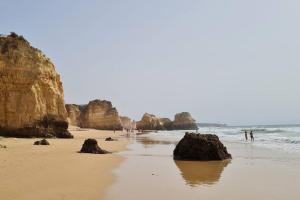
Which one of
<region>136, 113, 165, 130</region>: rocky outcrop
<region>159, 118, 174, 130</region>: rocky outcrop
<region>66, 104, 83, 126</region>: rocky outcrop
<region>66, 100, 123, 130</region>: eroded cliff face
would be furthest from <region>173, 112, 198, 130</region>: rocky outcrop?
<region>66, 104, 83, 126</region>: rocky outcrop

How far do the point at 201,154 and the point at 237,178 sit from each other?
6343 mm

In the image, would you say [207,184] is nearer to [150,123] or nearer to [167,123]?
[150,123]

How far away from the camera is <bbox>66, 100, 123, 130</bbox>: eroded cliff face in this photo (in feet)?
300

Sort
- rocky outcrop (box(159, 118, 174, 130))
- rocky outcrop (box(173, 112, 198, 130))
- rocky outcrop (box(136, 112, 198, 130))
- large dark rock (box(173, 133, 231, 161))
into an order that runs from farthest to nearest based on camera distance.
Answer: rocky outcrop (box(173, 112, 198, 130)), rocky outcrop (box(159, 118, 174, 130)), rocky outcrop (box(136, 112, 198, 130)), large dark rock (box(173, 133, 231, 161))

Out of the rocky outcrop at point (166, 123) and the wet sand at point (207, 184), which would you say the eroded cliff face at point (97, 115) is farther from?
the wet sand at point (207, 184)

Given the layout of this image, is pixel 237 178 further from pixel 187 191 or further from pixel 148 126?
pixel 148 126

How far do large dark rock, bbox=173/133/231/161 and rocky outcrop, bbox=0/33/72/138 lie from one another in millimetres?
18334

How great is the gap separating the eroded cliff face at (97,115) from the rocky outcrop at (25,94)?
5564cm

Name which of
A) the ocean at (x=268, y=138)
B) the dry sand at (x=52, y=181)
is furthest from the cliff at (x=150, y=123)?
the dry sand at (x=52, y=181)

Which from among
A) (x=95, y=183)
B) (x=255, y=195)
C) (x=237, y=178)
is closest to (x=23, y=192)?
(x=95, y=183)

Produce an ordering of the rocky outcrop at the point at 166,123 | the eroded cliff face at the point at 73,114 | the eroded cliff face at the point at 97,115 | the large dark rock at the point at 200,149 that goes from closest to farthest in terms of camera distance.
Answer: the large dark rock at the point at 200,149 → the eroded cliff face at the point at 73,114 → the eroded cliff face at the point at 97,115 → the rocky outcrop at the point at 166,123

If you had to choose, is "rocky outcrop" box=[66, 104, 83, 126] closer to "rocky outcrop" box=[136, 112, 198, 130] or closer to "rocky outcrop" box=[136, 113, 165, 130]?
"rocky outcrop" box=[136, 113, 165, 130]

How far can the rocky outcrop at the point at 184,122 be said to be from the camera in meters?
131

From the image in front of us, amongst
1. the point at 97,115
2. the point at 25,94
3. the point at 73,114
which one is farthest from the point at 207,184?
the point at 97,115
